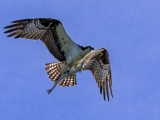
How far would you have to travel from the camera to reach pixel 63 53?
72.1 feet

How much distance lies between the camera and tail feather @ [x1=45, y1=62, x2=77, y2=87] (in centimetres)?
2289

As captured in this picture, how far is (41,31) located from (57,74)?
224cm

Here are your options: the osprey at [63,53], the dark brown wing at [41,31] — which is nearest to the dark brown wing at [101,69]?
the osprey at [63,53]

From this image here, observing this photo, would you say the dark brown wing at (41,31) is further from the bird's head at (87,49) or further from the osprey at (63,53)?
the bird's head at (87,49)

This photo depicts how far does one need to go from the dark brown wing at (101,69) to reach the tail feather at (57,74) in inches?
30.3

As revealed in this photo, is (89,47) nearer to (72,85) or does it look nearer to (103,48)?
(103,48)

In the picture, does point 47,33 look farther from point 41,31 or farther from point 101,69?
point 101,69

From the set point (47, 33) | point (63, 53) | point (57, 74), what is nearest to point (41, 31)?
point (47, 33)

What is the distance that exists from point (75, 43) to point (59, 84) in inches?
90.9

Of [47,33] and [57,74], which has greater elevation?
[47,33]

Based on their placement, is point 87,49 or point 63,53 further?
point 63,53

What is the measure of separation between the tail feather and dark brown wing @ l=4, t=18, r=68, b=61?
103 centimetres

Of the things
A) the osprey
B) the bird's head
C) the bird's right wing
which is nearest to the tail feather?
the osprey

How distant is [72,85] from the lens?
920 inches
